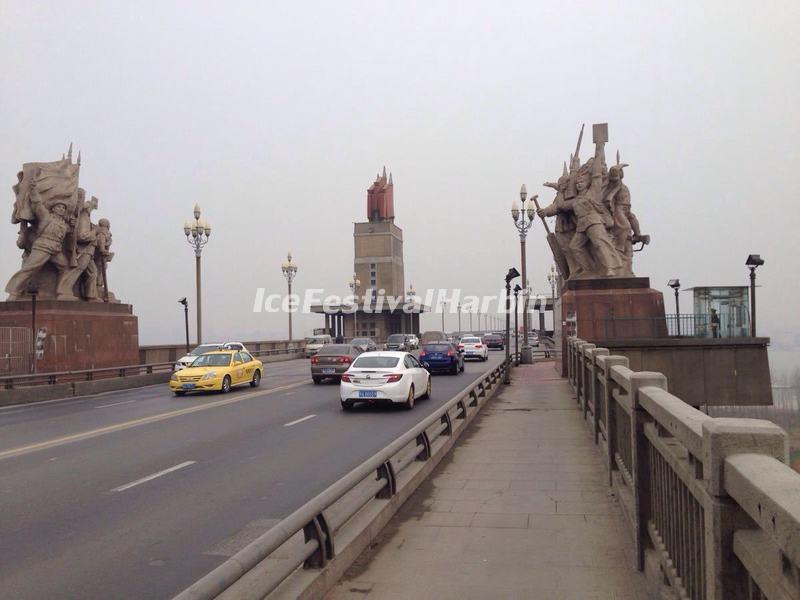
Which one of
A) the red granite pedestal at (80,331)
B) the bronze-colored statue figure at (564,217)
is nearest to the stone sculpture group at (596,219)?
the bronze-colored statue figure at (564,217)

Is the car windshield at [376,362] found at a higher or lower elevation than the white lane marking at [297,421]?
higher

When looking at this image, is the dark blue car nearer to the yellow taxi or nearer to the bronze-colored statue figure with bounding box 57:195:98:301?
the yellow taxi

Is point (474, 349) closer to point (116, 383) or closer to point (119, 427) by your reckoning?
point (116, 383)

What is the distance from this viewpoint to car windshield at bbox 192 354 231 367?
24.7 m

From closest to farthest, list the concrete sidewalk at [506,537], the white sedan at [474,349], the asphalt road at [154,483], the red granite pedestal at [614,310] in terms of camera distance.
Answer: the concrete sidewalk at [506,537]
the asphalt road at [154,483]
the red granite pedestal at [614,310]
the white sedan at [474,349]

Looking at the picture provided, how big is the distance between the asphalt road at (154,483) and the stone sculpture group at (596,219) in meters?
15.2

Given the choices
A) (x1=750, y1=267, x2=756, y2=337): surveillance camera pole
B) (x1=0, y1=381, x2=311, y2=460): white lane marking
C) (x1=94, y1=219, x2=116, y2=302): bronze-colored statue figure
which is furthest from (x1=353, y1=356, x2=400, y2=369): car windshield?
(x1=94, y1=219, x2=116, y2=302): bronze-colored statue figure

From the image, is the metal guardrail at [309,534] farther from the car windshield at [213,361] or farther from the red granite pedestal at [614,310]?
the red granite pedestal at [614,310]

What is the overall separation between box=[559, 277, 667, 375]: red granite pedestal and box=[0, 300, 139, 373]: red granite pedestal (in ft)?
67.5

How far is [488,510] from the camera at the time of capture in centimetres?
767

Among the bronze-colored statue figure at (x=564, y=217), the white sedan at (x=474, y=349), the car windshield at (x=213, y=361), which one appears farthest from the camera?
the white sedan at (x=474, y=349)

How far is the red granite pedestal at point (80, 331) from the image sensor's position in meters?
28.1

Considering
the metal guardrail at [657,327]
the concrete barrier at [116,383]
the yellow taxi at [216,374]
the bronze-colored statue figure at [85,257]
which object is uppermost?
the bronze-colored statue figure at [85,257]

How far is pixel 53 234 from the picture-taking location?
1174 inches
